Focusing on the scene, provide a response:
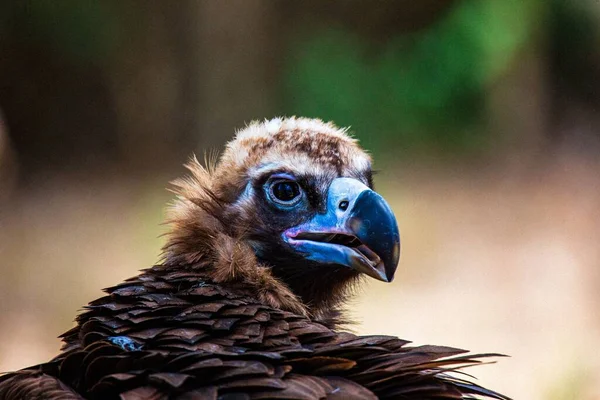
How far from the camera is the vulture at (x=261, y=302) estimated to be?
7.09 feet

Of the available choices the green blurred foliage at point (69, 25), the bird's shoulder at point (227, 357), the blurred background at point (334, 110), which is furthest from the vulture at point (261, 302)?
the green blurred foliage at point (69, 25)

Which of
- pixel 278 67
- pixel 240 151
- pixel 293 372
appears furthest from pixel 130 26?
pixel 293 372

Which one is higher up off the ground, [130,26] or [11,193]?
[130,26]

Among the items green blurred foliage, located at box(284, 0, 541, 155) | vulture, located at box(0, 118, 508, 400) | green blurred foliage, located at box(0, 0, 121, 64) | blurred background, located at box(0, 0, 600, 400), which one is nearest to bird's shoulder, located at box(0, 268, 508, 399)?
vulture, located at box(0, 118, 508, 400)

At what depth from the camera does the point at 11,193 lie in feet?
32.8

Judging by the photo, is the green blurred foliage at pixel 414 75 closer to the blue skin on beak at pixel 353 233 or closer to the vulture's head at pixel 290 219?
the vulture's head at pixel 290 219

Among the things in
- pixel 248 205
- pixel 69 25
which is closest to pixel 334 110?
pixel 69 25

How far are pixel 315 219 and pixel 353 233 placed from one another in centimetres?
19

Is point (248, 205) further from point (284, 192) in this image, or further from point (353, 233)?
point (353, 233)

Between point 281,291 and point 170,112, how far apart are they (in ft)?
27.9

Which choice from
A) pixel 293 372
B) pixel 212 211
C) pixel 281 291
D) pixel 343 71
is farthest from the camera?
pixel 343 71

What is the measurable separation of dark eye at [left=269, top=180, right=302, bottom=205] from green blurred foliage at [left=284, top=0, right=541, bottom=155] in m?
7.20

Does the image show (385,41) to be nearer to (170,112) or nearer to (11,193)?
(170,112)

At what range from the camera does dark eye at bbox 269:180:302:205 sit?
3.16m
